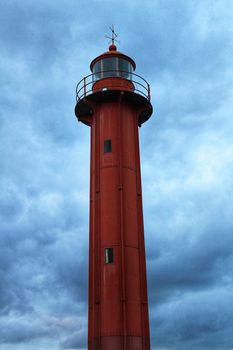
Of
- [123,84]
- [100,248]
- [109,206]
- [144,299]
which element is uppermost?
[123,84]

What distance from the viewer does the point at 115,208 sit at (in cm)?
2916

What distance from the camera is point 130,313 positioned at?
27031 mm

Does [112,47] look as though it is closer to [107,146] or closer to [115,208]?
[107,146]

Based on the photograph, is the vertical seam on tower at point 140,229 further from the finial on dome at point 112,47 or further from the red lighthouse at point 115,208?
the finial on dome at point 112,47

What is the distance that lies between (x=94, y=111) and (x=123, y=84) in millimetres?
2770

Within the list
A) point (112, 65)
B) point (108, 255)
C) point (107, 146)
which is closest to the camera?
point (108, 255)

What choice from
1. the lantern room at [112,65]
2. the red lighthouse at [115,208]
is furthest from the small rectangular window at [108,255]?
the lantern room at [112,65]

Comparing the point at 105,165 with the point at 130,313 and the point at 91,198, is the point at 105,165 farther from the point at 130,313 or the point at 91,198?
the point at 130,313

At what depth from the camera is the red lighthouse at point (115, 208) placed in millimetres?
26922

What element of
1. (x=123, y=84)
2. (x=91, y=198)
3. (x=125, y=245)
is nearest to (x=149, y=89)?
(x=123, y=84)

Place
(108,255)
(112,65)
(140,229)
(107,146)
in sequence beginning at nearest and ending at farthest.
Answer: (108,255)
(140,229)
(107,146)
(112,65)

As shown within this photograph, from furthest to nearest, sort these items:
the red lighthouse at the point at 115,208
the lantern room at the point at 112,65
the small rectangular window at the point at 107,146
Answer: the lantern room at the point at 112,65
the small rectangular window at the point at 107,146
the red lighthouse at the point at 115,208

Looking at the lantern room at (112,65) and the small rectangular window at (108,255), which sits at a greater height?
the lantern room at (112,65)

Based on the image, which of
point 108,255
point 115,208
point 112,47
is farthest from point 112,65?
point 108,255
